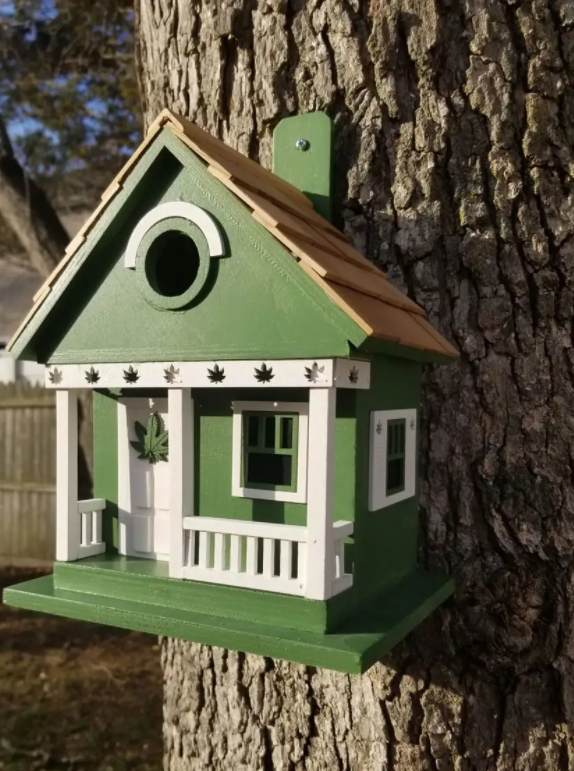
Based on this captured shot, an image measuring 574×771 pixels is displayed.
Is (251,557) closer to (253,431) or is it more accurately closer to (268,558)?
(268,558)

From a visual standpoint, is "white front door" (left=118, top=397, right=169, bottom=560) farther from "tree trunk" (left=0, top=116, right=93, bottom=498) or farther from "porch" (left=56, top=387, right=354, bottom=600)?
"tree trunk" (left=0, top=116, right=93, bottom=498)

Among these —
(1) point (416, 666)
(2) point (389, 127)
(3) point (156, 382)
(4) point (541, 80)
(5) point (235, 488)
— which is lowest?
(1) point (416, 666)

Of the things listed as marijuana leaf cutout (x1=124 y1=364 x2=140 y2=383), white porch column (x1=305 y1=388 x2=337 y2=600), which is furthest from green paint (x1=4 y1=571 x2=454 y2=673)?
marijuana leaf cutout (x1=124 y1=364 x2=140 y2=383)

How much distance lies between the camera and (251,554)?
1469 mm

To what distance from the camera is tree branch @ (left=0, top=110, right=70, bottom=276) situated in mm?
4918

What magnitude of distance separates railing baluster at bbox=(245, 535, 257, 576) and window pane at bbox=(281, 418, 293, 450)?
0.22 metres

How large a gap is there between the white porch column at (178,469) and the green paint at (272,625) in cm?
10

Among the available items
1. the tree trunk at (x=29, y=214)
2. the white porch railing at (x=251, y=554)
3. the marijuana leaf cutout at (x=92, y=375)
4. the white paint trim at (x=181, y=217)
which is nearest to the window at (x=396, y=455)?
the white porch railing at (x=251, y=554)

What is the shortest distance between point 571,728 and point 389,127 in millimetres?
1659

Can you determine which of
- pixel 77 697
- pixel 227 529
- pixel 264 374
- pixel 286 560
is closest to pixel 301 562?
pixel 286 560

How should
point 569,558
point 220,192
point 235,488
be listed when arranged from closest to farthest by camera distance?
point 220,192 < point 235,488 < point 569,558

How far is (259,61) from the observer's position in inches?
80.0

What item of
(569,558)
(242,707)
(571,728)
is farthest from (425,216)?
(242,707)

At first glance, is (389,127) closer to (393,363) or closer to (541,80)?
(541,80)
